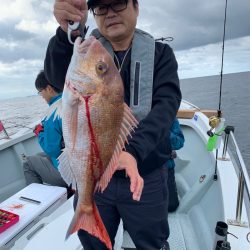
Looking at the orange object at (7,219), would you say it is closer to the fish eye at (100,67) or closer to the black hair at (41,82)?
the black hair at (41,82)

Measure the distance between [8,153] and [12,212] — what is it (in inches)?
111

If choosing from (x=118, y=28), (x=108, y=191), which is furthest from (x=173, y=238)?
(x=118, y=28)

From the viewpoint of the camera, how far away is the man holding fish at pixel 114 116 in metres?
1.44

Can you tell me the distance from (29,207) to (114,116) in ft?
7.08

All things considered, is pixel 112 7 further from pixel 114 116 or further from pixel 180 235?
pixel 180 235

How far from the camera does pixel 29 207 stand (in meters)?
3.10

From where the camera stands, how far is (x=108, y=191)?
2018 mm

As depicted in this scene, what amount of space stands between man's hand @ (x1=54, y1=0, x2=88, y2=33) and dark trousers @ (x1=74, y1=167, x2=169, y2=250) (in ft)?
3.62

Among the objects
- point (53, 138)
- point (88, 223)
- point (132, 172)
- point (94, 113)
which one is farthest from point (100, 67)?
point (53, 138)

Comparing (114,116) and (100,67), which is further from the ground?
(100,67)

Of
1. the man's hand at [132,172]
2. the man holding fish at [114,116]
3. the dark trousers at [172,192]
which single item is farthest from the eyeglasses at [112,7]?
the dark trousers at [172,192]

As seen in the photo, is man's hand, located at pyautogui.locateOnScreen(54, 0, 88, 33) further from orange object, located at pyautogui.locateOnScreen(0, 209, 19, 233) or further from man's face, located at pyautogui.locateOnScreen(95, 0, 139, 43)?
orange object, located at pyautogui.locateOnScreen(0, 209, 19, 233)

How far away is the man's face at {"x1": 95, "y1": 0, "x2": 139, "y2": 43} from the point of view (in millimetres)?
1836

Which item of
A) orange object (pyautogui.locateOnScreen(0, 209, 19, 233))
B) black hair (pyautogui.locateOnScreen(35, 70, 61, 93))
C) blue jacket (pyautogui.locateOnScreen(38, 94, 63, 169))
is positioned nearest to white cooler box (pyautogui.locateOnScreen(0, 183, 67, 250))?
orange object (pyautogui.locateOnScreen(0, 209, 19, 233))
